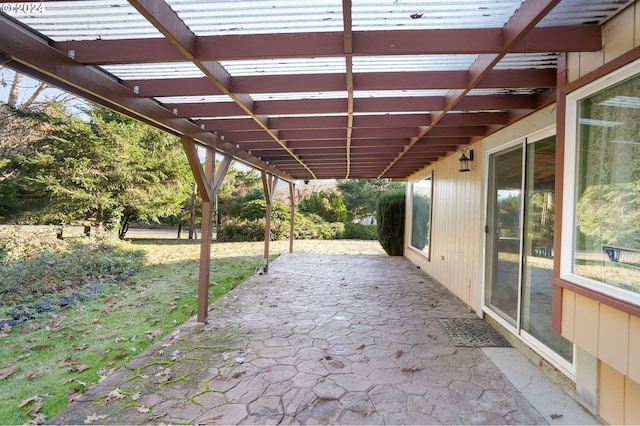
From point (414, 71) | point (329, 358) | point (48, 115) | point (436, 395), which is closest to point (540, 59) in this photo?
point (414, 71)

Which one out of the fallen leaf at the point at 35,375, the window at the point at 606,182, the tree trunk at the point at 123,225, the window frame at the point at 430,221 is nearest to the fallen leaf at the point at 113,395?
the fallen leaf at the point at 35,375

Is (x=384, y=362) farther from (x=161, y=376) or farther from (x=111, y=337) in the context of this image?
(x=111, y=337)

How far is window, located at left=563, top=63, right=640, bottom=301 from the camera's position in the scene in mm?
1798

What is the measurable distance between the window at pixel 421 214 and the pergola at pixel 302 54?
150 inches

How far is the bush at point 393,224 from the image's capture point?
971 cm

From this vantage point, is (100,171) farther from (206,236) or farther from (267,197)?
(206,236)

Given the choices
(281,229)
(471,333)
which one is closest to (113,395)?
(471,333)

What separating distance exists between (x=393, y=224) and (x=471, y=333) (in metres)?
6.38

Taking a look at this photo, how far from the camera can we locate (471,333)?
140 inches

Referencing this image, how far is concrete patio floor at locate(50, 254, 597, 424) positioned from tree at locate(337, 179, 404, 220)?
43.3 feet

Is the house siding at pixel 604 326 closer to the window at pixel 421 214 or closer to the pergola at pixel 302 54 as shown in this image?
the pergola at pixel 302 54

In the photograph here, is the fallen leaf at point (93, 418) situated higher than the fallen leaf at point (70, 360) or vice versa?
the fallen leaf at point (93, 418)

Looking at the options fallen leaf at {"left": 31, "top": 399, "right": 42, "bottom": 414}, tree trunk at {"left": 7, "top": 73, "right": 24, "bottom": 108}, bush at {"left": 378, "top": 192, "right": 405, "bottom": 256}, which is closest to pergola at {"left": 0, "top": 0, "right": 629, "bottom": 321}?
fallen leaf at {"left": 31, "top": 399, "right": 42, "bottom": 414}

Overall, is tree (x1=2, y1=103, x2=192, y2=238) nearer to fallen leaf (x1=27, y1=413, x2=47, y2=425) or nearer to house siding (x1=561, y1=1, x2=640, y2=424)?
fallen leaf (x1=27, y1=413, x2=47, y2=425)
